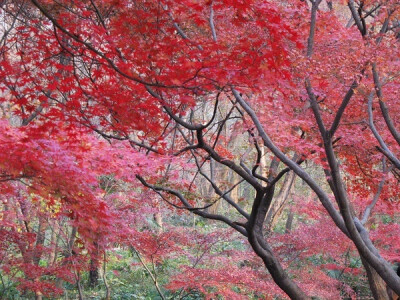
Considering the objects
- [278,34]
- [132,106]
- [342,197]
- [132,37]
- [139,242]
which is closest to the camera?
[278,34]

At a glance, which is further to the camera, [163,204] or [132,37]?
[163,204]

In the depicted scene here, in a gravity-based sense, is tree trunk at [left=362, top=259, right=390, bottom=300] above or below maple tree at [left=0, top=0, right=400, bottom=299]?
below

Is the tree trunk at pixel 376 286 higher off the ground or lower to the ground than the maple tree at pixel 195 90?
lower

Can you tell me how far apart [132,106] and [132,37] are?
1013 millimetres

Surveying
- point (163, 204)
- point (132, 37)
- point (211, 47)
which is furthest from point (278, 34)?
point (163, 204)

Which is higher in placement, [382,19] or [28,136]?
[382,19]

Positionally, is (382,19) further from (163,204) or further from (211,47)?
(163,204)

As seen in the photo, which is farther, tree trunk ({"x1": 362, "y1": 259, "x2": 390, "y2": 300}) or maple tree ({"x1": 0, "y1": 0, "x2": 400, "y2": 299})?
tree trunk ({"x1": 362, "y1": 259, "x2": 390, "y2": 300})

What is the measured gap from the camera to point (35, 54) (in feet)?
16.6

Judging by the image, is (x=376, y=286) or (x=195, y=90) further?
(x=376, y=286)

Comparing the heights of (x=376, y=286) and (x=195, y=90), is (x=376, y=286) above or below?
below

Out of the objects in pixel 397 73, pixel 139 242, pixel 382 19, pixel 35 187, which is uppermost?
pixel 397 73

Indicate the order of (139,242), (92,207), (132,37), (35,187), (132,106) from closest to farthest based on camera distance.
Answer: (132,37), (132,106), (35,187), (92,207), (139,242)

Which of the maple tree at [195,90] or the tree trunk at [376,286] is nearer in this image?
the maple tree at [195,90]
